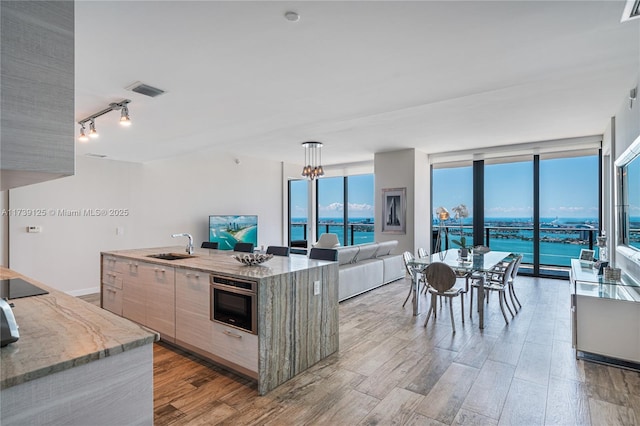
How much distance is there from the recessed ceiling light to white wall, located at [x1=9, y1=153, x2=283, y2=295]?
533cm

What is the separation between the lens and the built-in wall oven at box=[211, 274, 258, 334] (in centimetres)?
252

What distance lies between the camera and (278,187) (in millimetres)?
9062

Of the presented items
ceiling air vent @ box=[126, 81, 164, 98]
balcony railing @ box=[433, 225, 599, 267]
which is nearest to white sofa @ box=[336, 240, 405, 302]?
balcony railing @ box=[433, 225, 599, 267]

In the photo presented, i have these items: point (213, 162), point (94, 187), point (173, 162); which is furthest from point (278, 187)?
point (94, 187)

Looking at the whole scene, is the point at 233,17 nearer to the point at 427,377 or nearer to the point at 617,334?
the point at 427,377

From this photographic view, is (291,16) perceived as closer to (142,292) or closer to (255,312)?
(255,312)

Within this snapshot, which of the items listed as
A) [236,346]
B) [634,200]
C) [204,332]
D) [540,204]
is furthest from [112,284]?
[540,204]

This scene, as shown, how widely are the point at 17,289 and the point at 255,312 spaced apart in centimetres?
146

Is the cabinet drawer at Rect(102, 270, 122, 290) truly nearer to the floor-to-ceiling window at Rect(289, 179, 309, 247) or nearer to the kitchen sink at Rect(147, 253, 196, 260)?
the kitchen sink at Rect(147, 253, 196, 260)

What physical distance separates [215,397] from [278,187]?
22.6 feet

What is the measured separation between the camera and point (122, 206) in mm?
6234

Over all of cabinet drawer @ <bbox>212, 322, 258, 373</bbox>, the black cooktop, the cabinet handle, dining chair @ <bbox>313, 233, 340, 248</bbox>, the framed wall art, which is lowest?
cabinet drawer @ <bbox>212, 322, 258, 373</bbox>

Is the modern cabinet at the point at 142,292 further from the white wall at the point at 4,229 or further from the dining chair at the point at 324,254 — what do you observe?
the white wall at the point at 4,229

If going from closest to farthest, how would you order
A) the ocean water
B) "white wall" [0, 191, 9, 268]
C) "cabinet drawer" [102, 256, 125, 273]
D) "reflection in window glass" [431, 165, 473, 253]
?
"cabinet drawer" [102, 256, 125, 273]
"white wall" [0, 191, 9, 268]
the ocean water
"reflection in window glass" [431, 165, 473, 253]
